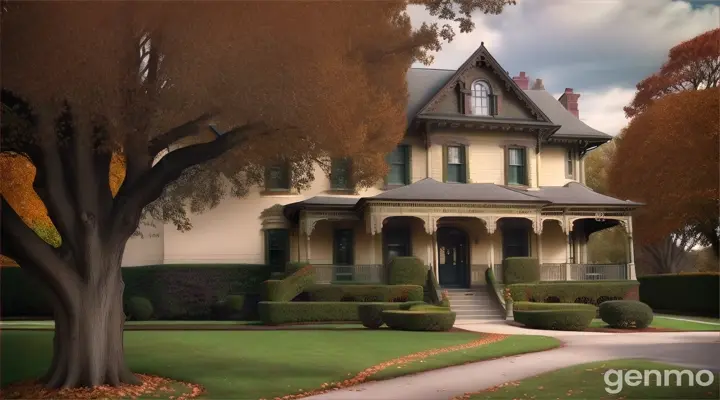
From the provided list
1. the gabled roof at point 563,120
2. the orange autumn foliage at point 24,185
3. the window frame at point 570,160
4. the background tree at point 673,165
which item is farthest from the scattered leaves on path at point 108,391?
the background tree at point 673,165

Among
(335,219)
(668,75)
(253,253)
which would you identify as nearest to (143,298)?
(253,253)

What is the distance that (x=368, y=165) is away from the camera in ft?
55.2

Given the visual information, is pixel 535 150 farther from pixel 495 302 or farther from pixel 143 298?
pixel 143 298

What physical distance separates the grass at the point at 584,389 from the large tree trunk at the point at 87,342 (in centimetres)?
651

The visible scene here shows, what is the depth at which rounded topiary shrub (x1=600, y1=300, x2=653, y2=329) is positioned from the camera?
25766 millimetres

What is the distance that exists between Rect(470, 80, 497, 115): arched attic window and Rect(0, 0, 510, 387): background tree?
20297 mm

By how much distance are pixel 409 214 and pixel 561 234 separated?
31.0 ft

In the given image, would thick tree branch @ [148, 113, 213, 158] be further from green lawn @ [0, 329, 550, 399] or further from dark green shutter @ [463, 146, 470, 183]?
dark green shutter @ [463, 146, 470, 183]

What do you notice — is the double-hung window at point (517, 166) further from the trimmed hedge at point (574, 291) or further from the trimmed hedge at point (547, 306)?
the trimmed hedge at point (547, 306)

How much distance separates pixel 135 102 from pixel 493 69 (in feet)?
83.1

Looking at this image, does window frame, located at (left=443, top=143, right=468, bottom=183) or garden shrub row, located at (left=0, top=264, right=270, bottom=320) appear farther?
window frame, located at (left=443, top=143, right=468, bottom=183)

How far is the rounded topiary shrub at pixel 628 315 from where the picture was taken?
25766mm

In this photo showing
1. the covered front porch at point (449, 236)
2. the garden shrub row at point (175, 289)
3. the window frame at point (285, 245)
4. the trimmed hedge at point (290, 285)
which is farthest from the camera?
the window frame at point (285, 245)

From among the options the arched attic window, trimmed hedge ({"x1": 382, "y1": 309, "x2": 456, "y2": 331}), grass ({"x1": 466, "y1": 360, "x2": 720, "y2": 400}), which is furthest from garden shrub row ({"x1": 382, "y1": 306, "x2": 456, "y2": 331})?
the arched attic window
